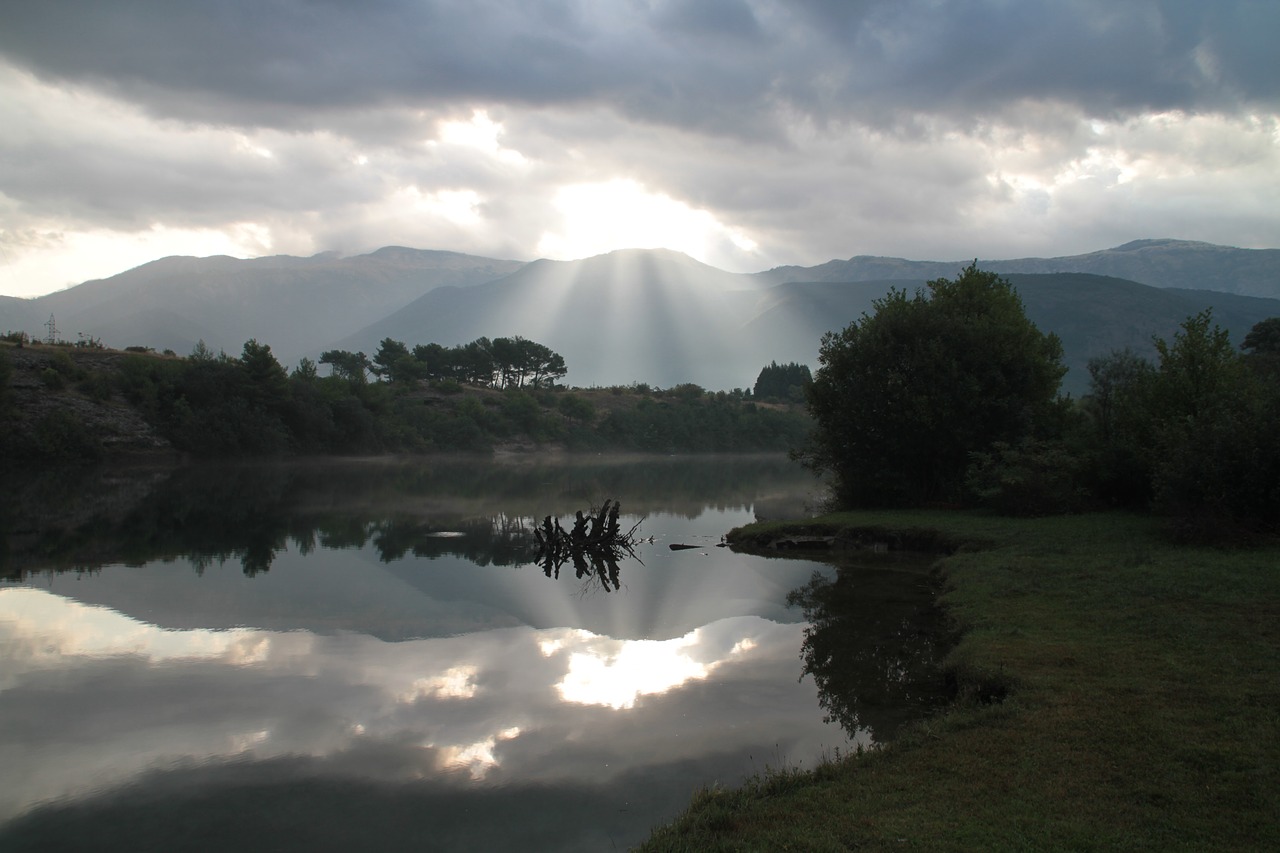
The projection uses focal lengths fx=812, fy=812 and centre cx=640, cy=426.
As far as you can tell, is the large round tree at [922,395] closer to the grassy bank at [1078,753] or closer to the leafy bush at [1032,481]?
the leafy bush at [1032,481]

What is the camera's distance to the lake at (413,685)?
8.37 m

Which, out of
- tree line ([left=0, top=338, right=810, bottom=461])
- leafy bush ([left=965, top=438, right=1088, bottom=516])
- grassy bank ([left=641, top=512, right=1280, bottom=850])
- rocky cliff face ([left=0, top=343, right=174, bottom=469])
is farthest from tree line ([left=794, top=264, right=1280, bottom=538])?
tree line ([left=0, top=338, right=810, bottom=461])

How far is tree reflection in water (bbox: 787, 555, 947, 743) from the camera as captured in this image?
10.9m

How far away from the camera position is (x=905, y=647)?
13805 millimetres

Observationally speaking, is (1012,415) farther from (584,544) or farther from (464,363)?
(464,363)

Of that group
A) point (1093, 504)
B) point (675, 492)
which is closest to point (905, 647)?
point (1093, 504)

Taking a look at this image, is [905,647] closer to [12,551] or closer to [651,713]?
[651,713]

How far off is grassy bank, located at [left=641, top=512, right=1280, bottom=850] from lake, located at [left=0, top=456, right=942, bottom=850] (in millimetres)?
1283

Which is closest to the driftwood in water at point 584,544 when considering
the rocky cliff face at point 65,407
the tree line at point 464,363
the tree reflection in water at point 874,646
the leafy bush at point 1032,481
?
the tree reflection in water at point 874,646

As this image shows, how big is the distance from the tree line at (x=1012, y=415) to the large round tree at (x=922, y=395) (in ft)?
0.18

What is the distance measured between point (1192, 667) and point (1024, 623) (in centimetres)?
323

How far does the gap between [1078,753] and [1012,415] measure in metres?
25.4

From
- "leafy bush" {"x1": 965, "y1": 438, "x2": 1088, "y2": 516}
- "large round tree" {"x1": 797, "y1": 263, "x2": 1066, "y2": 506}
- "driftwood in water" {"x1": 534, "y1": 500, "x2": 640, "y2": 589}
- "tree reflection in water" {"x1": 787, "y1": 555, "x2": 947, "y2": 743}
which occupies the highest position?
"large round tree" {"x1": 797, "y1": 263, "x2": 1066, "y2": 506}

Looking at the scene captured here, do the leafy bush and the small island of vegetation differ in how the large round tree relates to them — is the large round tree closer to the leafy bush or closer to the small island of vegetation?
the small island of vegetation
